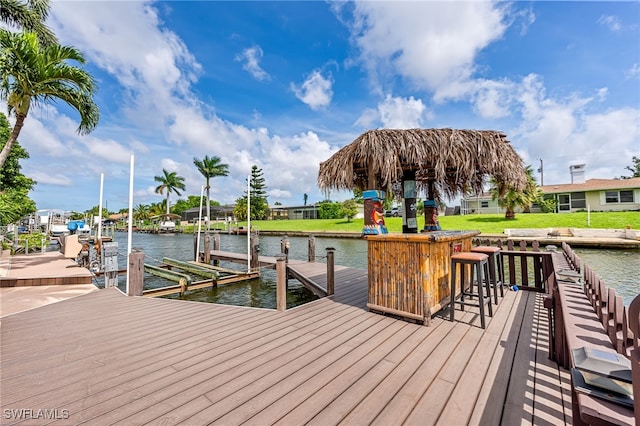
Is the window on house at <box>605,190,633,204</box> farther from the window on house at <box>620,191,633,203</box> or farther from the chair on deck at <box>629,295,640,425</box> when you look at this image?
the chair on deck at <box>629,295,640,425</box>

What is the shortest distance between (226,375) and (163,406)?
1.59 ft

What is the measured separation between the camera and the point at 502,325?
3.21 metres

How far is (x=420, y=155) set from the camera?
368 cm

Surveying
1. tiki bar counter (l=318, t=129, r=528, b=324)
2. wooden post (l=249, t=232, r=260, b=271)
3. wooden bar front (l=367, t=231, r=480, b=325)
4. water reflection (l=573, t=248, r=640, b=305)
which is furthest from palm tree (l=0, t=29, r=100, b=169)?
water reflection (l=573, t=248, r=640, b=305)

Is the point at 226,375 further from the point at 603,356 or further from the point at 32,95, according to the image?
the point at 32,95

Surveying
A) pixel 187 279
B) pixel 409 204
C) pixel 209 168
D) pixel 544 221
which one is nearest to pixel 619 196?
pixel 544 221

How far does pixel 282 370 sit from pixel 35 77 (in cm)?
798

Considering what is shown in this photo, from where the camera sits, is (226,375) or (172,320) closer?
(226,375)

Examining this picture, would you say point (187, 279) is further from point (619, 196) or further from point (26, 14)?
point (619, 196)

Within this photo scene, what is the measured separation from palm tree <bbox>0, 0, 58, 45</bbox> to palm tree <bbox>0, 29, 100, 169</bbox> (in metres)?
2.54

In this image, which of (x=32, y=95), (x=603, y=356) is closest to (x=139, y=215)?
(x=32, y=95)

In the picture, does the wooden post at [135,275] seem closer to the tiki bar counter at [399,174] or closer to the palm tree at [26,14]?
the tiki bar counter at [399,174]

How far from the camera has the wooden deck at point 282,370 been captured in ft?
5.77

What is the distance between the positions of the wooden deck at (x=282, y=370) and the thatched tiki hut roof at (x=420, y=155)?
2048mm
